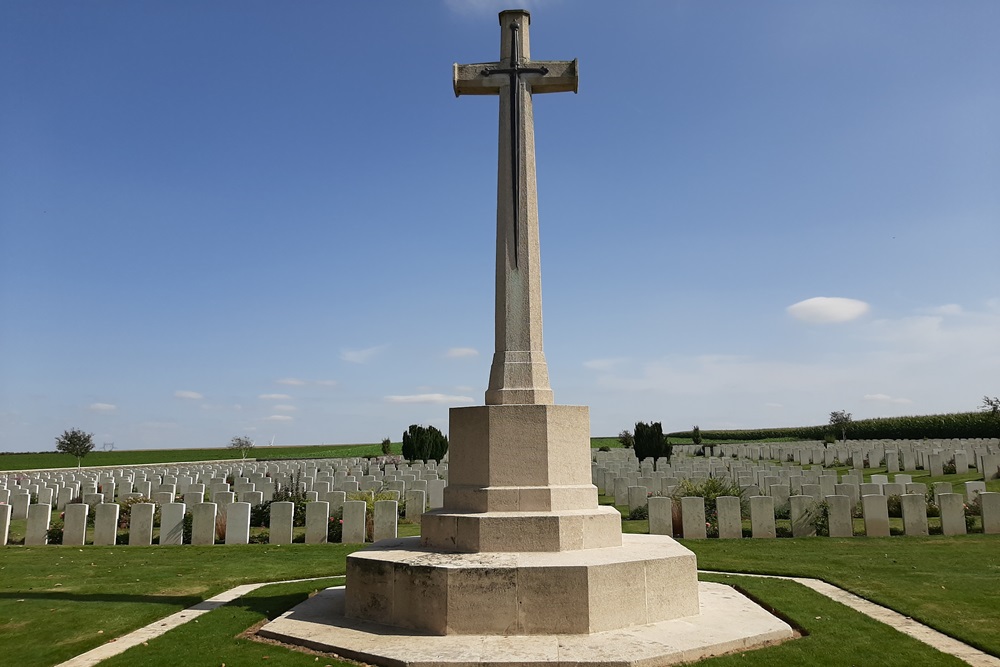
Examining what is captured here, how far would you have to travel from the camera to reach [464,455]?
20.9 feet

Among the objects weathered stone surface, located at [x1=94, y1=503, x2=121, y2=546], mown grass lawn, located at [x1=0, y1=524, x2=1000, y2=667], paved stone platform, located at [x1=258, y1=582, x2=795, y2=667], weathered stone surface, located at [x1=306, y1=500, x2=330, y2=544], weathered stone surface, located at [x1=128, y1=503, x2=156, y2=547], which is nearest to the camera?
paved stone platform, located at [x1=258, y1=582, x2=795, y2=667]

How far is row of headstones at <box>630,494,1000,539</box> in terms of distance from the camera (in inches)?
423

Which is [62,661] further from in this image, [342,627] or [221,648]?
[342,627]

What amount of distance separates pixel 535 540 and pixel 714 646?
1.66 meters

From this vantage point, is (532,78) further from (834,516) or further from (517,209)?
(834,516)

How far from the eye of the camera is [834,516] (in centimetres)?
1076

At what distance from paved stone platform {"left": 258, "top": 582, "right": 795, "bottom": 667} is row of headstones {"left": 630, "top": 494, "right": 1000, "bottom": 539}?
201 inches

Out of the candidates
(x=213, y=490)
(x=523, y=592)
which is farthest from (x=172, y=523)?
(x=523, y=592)

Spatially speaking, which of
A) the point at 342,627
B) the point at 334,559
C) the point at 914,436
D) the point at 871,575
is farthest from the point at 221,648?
the point at 914,436

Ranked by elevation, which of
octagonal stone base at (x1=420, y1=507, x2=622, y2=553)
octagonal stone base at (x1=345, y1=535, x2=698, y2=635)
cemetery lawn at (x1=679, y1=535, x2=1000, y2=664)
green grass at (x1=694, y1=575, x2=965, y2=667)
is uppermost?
octagonal stone base at (x1=420, y1=507, x2=622, y2=553)

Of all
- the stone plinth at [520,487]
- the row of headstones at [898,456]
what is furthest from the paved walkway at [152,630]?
the row of headstones at [898,456]

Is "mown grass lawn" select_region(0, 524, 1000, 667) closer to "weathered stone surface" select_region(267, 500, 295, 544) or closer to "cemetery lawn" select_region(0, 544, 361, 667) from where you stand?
"cemetery lawn" select_region(0, 544, 361, 667)

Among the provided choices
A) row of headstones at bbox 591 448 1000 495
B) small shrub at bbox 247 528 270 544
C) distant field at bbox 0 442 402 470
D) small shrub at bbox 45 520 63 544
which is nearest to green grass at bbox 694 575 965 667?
row of headstones at bbox 591 448 1000 495

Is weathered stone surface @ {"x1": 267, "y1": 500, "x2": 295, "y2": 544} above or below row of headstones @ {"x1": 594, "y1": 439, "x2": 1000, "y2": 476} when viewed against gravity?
below
